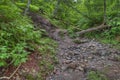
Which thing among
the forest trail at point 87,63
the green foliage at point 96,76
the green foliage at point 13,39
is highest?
the green foliage at point 13,39

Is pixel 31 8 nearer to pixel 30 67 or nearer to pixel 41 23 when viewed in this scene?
pixel 41 23

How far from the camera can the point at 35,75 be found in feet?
14.7

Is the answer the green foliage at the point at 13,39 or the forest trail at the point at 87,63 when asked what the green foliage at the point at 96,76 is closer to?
the forest trail at the point at 87,63

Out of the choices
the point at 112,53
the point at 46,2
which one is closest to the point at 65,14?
the point at 46,2

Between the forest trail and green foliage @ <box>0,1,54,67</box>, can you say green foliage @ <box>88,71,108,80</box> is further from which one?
green foliage @ <box>0,1,54,67</box>

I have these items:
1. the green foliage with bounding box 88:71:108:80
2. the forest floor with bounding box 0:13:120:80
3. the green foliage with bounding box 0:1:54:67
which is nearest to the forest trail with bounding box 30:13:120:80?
the forest floor with bounding box 0:13:120:80

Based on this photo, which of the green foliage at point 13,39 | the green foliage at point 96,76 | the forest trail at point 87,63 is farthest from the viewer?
the forest trail at point 87,63

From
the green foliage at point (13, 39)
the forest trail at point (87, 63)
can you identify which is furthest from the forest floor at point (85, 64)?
the green foliage at point (13, 39)

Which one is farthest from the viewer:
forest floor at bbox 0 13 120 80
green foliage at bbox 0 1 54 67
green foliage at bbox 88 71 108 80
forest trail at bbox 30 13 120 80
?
forest trail at bbox 30 13 120 80

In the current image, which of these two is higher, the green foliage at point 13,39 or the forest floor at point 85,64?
the green foliage at point 13,39

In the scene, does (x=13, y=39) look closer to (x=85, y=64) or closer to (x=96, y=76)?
(x=85, y=64)

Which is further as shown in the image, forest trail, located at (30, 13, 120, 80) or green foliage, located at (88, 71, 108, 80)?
forest trail, located at (30, 13, 120, 80)

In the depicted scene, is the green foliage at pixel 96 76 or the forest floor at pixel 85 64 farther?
the forest floor at pixel 85 64

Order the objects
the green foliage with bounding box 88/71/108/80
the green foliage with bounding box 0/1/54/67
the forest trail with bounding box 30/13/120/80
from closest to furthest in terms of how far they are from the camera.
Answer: the green foliage with bounding box 0/1/54/67 < the green foliage with bounding box 88/71/108/80 < the forest trail with bounding box 30/13/120/80
